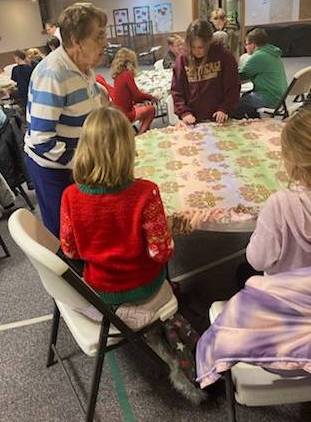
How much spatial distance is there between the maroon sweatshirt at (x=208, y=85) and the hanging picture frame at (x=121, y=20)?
897cm

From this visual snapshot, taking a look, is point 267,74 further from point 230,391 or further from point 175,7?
point 175,7

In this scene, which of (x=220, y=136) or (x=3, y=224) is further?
(x=3, y=224)

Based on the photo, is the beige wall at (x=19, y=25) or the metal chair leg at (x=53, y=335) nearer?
the metal chair leg at (x=53, y=335)

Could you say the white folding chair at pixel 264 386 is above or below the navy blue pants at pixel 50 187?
below

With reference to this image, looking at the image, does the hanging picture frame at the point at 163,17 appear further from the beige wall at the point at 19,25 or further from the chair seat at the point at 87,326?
the chair seat at the point at 87,326

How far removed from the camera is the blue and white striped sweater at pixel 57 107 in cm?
164

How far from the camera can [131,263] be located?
1343 mm

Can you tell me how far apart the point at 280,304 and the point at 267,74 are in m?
3.22

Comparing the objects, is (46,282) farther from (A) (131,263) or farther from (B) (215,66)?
(B) (215,66)

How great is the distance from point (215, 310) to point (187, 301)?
801 millimetres

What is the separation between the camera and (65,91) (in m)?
1.66

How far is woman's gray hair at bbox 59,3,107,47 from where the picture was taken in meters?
1.61

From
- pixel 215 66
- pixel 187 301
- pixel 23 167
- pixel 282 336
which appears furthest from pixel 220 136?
pixel 23 167

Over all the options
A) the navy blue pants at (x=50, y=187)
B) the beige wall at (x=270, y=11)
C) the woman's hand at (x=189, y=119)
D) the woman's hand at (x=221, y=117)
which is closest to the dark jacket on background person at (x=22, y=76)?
the woman's hand at (x=189, y=119)
